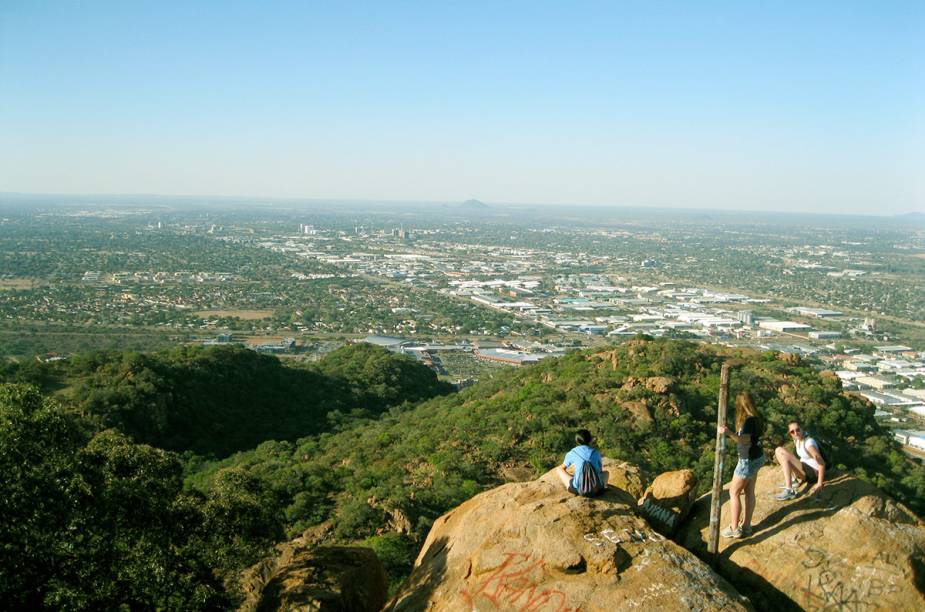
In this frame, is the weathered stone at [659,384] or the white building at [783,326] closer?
the weathered stone at [659,384]

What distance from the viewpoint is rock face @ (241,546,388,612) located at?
7.47 m

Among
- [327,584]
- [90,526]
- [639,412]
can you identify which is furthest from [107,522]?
[639,412]

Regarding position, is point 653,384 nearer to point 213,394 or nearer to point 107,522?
point 107,522

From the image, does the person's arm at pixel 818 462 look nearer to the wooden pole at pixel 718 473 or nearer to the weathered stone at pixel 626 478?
the wooden pole at pixel 718 473

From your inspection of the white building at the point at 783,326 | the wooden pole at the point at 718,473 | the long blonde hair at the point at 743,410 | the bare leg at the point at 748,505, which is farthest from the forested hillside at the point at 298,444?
the white building at the point at 783,326

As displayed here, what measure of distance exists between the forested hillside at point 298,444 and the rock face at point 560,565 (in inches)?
103

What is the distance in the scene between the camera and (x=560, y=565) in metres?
5.90

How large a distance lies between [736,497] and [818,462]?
1.00m

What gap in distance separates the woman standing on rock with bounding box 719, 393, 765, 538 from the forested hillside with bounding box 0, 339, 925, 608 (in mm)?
5531

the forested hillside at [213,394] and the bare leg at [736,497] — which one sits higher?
the bare leg at [736,497]

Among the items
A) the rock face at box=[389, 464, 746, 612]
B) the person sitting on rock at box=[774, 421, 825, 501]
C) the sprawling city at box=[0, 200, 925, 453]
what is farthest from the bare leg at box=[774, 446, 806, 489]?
the sprawling city at box=[0, 200, 925, 453]

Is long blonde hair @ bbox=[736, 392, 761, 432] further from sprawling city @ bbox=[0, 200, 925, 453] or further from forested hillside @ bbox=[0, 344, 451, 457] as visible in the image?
sprawling city @ bbox=[0, 200, 925, 453]

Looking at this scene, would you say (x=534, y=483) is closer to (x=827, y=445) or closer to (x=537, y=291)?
(x=827, y=445)

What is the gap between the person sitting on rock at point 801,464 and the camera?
7.02 m
